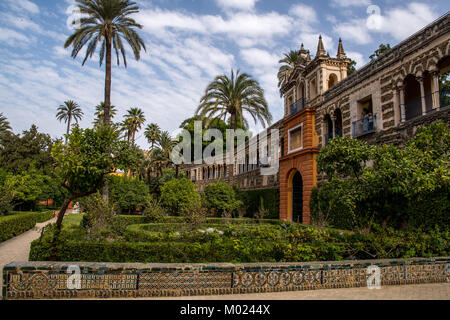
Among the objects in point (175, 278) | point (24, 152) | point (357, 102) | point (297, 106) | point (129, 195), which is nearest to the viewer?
point (175, 278)

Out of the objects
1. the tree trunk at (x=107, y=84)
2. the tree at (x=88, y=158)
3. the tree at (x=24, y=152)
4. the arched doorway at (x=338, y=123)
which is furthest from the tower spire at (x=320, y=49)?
the tree at (x=24, y=152)

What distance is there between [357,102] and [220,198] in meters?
12.9

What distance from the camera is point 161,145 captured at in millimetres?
39469

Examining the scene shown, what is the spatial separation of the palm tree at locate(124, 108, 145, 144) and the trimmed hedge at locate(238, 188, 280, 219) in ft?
83.7

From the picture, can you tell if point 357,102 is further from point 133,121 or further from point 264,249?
point 133,121

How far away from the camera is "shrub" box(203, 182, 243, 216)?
79.6ft

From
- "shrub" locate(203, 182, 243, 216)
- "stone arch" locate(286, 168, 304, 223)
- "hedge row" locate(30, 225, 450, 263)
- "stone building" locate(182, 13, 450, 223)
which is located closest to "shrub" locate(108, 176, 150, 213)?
"shrub" locate(203, 182, 243, 216)

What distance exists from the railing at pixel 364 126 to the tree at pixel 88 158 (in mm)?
11834

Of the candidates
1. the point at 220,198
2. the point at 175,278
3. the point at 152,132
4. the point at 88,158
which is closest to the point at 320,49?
the point at 220,198

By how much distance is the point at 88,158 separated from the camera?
780 cm

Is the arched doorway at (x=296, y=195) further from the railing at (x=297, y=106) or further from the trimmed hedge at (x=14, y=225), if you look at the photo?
the trimmed hedge at (x=14, y=225)

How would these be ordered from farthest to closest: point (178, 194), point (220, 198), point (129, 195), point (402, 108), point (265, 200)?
point (129, 195) < point (265, 200) < point (220, 198) < point (178, 194) < point (402, 108)

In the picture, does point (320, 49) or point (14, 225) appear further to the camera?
point (320, 49)
